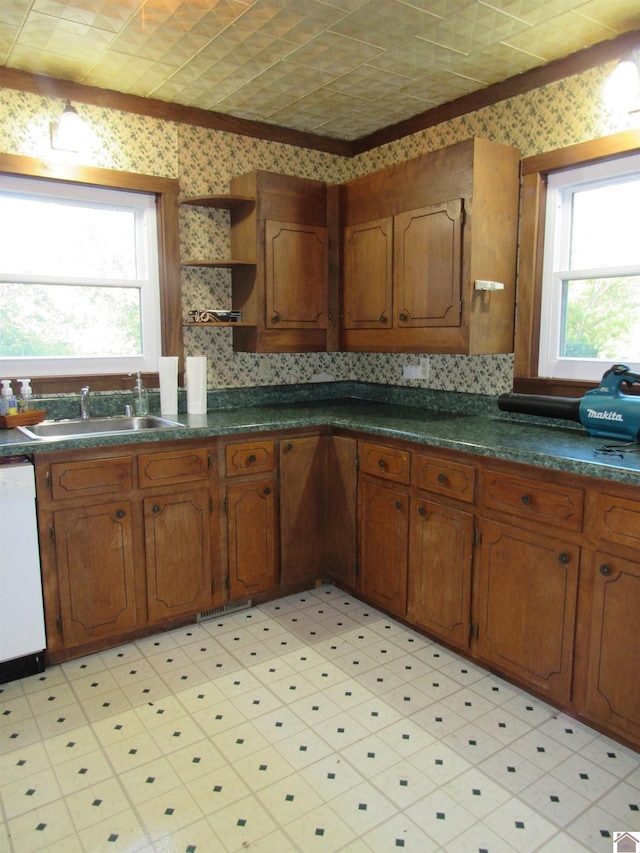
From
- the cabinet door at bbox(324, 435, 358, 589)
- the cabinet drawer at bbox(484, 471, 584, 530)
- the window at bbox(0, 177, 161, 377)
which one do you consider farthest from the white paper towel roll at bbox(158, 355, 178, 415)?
the cabinet drawer at bbox(484, 471, 584, 530)

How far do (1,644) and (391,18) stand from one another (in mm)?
2818

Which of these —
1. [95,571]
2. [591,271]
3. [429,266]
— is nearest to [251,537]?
[95,571]

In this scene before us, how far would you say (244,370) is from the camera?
3.55 meters

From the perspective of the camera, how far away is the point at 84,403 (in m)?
2.94

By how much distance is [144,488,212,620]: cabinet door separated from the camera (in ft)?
8.75

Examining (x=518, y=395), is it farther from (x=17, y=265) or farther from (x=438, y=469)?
Answer: (x=17, y=265)

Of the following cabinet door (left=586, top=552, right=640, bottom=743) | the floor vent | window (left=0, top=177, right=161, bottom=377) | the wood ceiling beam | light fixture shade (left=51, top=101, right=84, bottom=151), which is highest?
the wood ceiling beam

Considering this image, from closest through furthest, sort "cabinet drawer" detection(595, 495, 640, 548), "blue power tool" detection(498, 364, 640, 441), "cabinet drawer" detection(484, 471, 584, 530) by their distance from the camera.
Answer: "cabinet drawer" detection(595, 495, 640, 548) → "cabinet drawer" detection(484, 471, 584, 530) → "blue power tool" detection(498, 364, 640, 441)

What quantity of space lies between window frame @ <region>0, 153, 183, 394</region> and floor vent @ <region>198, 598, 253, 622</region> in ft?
3.97

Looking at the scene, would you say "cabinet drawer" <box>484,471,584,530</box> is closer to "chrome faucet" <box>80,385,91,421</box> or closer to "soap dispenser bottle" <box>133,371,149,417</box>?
"soap dispenser bottle" <box>133,371,149,417</box>

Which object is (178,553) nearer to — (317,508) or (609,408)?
(317,508)

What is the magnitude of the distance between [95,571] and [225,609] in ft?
2.35

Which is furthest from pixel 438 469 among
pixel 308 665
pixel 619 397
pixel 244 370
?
pixel 244 370

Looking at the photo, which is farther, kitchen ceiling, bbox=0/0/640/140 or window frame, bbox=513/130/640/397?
window frame, bbox=513/130/640/397
